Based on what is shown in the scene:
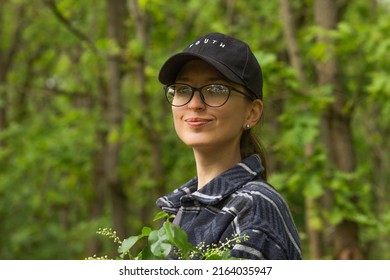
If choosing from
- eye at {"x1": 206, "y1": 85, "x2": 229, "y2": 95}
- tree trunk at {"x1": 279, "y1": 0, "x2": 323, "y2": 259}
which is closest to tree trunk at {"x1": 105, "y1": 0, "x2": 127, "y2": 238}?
tree trunk at {"x1": 279, "y1": 0, "x2": 323, "y2": 259}

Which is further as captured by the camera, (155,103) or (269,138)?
(155,103)

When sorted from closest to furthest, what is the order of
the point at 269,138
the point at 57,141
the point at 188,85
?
the point at 188,85 → the point at 269,138 → the point at 57,141

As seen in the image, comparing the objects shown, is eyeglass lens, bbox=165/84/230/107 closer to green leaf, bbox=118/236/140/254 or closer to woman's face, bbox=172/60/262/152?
woman's face, bbox=172/60/262/152

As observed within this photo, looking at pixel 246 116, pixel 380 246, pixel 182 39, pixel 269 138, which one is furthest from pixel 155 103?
pixel 246 116

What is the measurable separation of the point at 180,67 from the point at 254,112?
313 millimetres

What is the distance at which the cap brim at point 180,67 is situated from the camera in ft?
7.87

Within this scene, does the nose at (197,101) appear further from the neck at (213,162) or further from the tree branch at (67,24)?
the tree branch at (67,24)

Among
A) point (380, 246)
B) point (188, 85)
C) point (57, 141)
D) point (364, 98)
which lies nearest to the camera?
point (188, 85)

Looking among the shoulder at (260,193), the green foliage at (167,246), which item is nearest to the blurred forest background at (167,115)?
the shoulder at (260,193)

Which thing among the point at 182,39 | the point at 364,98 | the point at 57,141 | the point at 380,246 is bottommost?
the point at 380,246

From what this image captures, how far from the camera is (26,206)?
17.4 meters

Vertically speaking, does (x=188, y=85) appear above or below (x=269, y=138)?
above

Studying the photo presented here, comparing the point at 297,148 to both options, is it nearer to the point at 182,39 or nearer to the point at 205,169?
the point at 205,169
